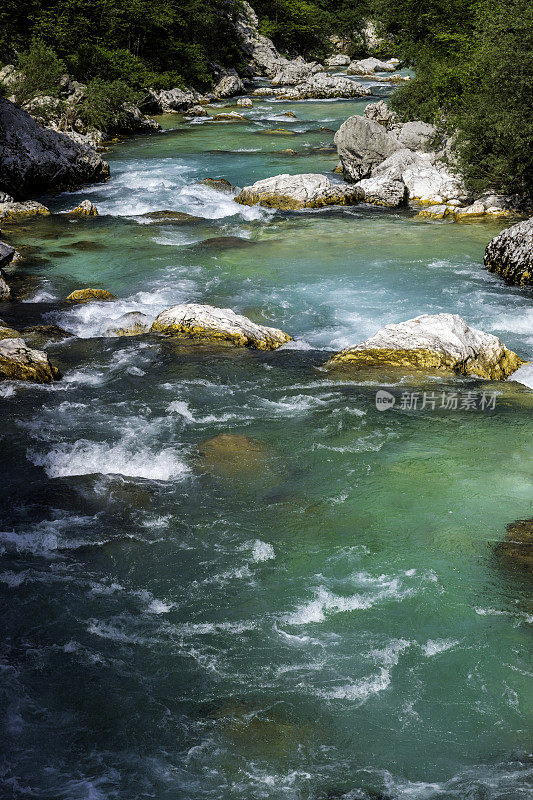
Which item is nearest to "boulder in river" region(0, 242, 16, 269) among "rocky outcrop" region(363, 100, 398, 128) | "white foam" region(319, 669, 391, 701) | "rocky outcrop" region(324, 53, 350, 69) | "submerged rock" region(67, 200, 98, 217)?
"submerged rock" region(67, 200, 98, 217)

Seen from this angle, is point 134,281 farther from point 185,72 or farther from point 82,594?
point 185,72

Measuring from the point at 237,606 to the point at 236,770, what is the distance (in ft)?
5.74

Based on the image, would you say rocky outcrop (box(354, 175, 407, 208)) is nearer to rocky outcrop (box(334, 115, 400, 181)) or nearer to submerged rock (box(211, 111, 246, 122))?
rocky outcrop (box(334, 115, 400, 181))

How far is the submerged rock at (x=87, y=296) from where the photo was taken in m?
14.8

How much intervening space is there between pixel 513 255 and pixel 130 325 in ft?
29.5

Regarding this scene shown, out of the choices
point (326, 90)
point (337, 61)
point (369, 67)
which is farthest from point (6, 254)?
point (337, 61)

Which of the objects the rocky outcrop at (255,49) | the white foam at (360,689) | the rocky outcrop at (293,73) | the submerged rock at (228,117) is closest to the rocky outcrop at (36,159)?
the submerged rock at (228,117)

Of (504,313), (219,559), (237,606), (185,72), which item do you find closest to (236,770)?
(237,606)

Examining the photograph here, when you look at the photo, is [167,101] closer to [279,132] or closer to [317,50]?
[279,132]

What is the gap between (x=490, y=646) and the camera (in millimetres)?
6277

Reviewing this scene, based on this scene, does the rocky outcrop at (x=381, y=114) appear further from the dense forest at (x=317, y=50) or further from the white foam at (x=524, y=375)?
the white foam at (x=524, y=375)

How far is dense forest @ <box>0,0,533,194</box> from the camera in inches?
760

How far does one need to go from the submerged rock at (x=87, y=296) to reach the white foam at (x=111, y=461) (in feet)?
20.7

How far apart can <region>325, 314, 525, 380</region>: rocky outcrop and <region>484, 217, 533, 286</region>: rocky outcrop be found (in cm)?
455
